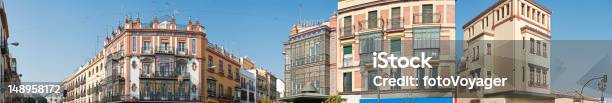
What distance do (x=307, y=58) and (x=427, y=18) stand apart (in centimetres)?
1029

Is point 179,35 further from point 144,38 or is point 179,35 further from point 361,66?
point 361,66

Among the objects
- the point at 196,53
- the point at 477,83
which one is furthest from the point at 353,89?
the point at 196,53

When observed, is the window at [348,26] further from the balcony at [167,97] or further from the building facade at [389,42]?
the balcony at [167,97]

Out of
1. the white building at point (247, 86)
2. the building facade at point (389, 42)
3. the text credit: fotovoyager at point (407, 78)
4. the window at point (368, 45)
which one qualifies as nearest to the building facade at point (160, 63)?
the white building at point (247, 86)

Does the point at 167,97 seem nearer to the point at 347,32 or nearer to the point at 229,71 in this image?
the point at 229,71

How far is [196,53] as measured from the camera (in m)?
60.5

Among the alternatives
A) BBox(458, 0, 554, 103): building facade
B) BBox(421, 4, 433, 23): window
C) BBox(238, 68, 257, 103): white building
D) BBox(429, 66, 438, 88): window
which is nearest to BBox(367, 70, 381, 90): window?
BBox(429, 66, 438, 88): window

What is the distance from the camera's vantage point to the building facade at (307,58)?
146 ft

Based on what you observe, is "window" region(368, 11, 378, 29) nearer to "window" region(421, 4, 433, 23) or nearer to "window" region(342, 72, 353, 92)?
"window" region(421, 4, 433, 23)

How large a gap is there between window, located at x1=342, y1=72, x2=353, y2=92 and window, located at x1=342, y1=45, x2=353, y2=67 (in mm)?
629

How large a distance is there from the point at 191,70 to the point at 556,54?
36.8 meters

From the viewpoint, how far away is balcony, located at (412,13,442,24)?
1506 inches

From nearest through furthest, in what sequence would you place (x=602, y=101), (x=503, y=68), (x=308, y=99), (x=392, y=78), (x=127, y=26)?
(x=602, y=101), (x=503, y=68), (x=392, y=78), (x=308, y=99), (x=127, y=26)

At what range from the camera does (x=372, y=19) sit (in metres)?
41.2
